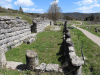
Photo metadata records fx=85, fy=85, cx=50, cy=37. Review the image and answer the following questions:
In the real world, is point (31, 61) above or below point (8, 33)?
below

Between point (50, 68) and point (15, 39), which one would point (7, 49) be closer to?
point (15, 39)

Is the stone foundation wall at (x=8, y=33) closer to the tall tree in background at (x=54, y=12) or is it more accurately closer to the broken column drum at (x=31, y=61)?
the broken column drum at (x=31, y=61)

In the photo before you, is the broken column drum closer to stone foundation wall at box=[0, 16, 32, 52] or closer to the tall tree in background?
stone foundation wall at box=[0, 16, 32, 52]

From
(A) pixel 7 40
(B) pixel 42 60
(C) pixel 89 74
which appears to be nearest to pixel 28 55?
(B) pixel 42 60

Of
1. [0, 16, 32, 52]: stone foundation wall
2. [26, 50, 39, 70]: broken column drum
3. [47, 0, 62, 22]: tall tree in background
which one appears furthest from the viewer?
[47, 0, 62, 22]: tall tree in background

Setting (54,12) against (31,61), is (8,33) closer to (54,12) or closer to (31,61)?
(31,61)

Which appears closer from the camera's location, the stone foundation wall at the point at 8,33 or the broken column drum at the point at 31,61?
the broken column drum at the point at 31,61

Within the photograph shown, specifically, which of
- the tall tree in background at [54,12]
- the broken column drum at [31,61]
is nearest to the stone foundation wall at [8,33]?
the broken column drum at [31,61]

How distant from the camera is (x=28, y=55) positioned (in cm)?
428

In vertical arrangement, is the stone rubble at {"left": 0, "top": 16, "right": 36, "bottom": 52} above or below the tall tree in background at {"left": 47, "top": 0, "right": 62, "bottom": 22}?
below

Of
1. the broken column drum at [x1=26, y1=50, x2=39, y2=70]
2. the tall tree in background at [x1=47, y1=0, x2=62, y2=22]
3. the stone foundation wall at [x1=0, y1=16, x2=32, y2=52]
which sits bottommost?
the broken column drum at [x1=26, y1=50, x2=39, y2=70]

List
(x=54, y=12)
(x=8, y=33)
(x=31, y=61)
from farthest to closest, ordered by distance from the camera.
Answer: (x=54, y=12) → (x=8, y=33) → (x=31, y=61)

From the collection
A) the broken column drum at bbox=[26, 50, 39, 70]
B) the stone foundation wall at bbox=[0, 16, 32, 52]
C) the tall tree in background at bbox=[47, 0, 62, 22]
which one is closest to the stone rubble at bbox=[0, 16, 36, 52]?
the stone foundation wall at bbox=[0, 16, 32, 52]

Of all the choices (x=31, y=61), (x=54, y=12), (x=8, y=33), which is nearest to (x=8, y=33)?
(x=8, y=33)
